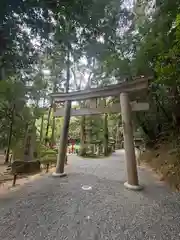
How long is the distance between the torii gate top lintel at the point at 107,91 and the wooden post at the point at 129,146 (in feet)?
0.70

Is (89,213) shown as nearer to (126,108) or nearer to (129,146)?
(129,146)

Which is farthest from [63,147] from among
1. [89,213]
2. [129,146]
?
[89,213]

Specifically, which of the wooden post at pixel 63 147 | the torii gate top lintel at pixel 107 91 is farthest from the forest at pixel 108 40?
the wooden post at pixel 63 147

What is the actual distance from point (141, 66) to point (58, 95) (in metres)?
3.00

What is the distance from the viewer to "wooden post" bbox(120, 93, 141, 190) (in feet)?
14.5

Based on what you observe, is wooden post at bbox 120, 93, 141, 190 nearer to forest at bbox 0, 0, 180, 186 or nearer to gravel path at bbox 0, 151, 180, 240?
gravel path at bbox 0, 151, 180, 240

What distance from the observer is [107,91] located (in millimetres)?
5258

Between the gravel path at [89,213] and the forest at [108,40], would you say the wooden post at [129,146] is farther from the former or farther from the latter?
the forest at [108,40]

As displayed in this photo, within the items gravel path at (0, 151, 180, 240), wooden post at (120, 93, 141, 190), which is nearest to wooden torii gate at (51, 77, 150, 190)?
wooden post at (120, 93, 141, 190)

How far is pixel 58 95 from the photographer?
6.21 meters

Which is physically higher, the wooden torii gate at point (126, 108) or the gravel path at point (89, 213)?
the wooden torii gate at point (126, 108)

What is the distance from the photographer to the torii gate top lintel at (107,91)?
459cm

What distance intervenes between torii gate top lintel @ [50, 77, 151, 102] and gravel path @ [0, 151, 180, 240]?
8.36 feet

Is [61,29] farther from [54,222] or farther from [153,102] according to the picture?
[153,102]
